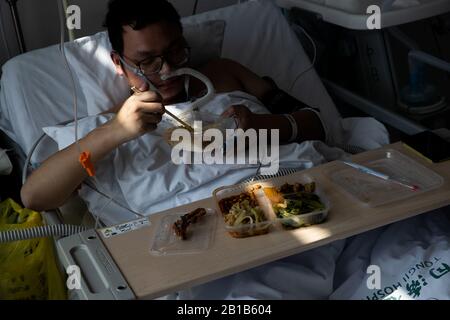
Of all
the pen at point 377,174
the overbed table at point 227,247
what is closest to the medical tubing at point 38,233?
the overbed table at point 227,247

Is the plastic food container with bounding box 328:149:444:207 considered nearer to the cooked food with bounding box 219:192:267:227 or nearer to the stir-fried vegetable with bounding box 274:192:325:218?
the stir-fried vegetable with bounding box 274:192:325:218

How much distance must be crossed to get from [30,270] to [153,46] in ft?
2.43

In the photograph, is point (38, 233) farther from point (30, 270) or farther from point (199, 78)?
Result: point (199, 78)

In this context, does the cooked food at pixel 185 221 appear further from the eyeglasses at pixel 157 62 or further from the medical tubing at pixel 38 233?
the eyeglasses at pixel 157 62

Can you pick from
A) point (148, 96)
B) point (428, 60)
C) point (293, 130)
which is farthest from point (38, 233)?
point (428, 60)

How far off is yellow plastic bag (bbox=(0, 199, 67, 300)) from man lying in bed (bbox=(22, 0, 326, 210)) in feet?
0.56

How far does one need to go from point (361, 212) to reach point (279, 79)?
1099mm

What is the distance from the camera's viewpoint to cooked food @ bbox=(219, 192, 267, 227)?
1.23 metres

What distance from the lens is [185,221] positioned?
4.17 feet

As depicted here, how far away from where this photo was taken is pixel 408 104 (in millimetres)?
2168

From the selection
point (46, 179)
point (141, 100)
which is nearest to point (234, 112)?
point (141, 100)

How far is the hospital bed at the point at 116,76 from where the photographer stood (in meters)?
1.91

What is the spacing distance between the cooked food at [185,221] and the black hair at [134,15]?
67cm
